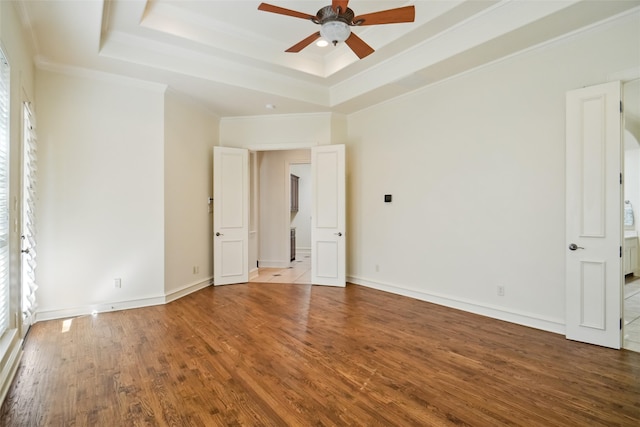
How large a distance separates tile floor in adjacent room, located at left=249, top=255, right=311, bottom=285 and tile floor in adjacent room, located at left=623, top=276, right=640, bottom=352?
13.1ft

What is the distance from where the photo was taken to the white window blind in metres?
2.34

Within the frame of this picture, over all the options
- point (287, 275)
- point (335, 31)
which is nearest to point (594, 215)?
point (335, 31)

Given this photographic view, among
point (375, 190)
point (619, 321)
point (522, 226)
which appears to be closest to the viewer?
point (619, 321)

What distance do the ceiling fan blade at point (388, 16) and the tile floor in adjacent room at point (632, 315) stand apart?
3.43m

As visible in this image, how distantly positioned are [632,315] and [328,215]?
404 centimetres

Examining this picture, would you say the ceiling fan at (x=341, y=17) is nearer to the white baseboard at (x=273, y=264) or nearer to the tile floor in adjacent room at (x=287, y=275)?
the tile floor in adjacent room at (x=287, y=275)

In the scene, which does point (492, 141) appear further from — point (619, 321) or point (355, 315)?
point (355, 315)

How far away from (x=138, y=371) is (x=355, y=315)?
7.48 ft

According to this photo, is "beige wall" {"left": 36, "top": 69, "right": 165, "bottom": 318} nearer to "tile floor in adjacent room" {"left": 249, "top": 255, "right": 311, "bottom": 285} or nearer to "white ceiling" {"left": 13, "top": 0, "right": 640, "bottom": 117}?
"white ceiling" {"left": 13, "top": 0, "right": 640, "bottom": 117}

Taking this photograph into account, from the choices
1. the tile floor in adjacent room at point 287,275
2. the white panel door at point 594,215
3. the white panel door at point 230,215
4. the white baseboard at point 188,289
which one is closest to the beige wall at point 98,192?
the white baseboard at point 188,289

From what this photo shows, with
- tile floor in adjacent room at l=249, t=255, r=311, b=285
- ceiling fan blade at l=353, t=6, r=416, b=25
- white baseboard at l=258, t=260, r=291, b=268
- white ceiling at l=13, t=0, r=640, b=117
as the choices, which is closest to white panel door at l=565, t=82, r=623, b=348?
white ceiling at l=13, t=0, r=640, b=117

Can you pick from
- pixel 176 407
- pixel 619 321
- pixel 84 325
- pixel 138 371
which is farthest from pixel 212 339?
pixel 619 321

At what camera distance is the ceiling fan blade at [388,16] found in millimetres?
2482

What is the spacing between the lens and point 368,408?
2.07 meters
